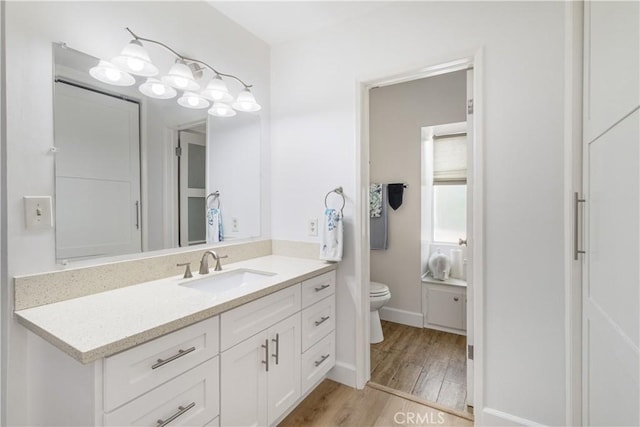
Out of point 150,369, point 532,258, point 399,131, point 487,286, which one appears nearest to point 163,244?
point 150,369

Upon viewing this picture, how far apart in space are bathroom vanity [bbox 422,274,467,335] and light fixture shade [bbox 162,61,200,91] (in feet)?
8.31

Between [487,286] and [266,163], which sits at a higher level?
[266,163]

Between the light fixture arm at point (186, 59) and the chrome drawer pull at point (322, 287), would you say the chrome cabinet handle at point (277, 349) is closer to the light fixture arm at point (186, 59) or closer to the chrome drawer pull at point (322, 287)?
the chrome drawer pull at point (322, 287)

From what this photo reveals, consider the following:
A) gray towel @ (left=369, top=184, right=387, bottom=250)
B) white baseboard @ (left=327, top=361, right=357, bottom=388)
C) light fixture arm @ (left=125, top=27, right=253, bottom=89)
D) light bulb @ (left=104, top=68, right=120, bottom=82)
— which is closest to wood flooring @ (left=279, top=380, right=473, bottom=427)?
white baseboard @ (left=327, top=361, right=357, bottom=388)

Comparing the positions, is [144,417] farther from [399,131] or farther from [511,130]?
[399,131]

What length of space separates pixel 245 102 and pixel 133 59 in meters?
0.68

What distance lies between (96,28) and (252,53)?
3.29 ft

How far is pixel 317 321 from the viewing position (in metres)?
1.80

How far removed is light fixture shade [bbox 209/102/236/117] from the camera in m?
1.86

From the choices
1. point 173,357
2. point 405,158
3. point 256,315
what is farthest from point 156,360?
point 405,158

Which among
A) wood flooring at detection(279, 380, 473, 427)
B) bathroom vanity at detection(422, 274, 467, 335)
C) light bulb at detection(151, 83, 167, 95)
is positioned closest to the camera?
light bulb at detection(151, 83, 167, 95)

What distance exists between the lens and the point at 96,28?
1321 mm

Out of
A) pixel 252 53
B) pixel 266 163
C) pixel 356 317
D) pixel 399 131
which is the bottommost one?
pixel 356 317

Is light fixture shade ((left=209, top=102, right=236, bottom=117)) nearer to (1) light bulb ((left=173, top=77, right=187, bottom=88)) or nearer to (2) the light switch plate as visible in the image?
(1) light bulb ((left=173, top=77, right=187, bottom=88))
